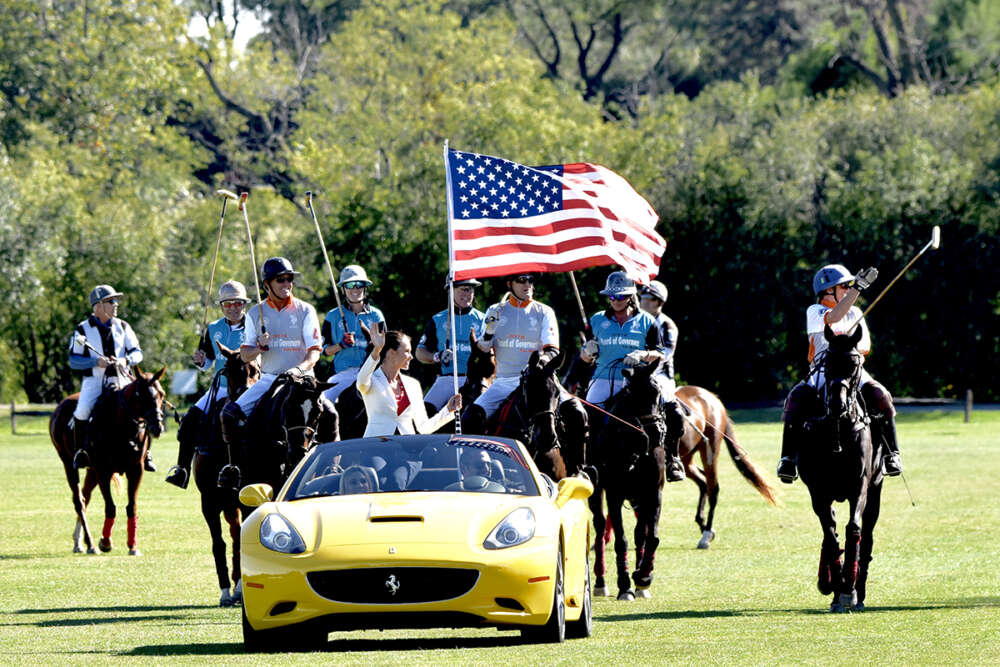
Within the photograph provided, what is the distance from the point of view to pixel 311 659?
34.2 feet

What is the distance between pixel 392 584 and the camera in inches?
408

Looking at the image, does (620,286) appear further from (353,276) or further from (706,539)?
(706,539)

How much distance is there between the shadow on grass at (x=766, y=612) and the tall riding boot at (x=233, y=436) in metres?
3.08

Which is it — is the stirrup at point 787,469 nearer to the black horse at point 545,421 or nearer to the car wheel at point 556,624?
the black horse at point 545,421

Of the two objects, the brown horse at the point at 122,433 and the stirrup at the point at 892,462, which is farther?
the brown horse at the point at 122,433

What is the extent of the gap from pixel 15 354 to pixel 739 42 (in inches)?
1370

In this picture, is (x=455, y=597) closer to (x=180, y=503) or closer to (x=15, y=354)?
(x=180, y=503)

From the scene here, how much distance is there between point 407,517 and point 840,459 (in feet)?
14.6

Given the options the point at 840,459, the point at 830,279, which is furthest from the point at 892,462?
the point at 830,279

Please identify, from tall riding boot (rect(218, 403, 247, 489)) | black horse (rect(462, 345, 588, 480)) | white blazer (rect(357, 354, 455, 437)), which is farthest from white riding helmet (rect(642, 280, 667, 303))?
tall riding boot (rect(218, 403, 247, 489))

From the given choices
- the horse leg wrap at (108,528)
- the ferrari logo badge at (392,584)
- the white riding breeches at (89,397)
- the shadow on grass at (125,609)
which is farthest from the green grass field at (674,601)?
the white riding breeches at (89,397)

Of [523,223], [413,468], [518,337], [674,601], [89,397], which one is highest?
[523,223]

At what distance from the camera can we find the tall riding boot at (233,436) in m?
14.7

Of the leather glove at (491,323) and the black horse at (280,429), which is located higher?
the leather glove at (491,323)
